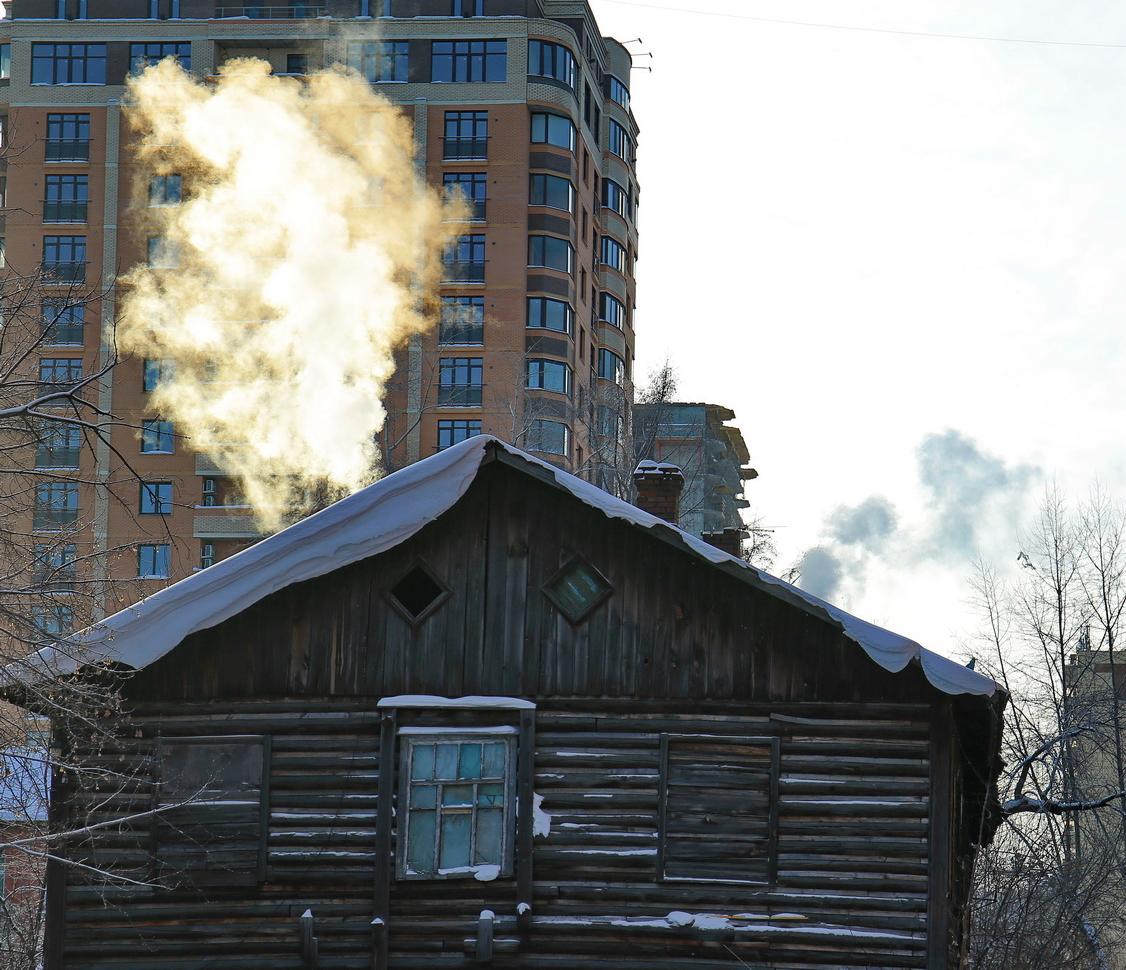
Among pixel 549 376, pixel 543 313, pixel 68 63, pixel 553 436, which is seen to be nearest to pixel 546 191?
pixel 543 313

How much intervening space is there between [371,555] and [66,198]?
5901 cm

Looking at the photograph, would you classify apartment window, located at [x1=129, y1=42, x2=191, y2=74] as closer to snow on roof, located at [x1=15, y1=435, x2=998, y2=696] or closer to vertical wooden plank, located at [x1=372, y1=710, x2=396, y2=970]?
snow on roof, located at [x1=15, y1=435, x2=998, y2=696]

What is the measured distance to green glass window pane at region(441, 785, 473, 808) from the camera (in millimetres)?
15641

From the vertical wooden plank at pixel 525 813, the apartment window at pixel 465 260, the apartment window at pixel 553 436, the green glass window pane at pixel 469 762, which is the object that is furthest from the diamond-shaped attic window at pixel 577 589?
the apartment window at pixel 465 260

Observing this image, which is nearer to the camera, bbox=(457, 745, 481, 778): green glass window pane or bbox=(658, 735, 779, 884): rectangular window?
bbox=(658, 735, 779, 884): rectangular window

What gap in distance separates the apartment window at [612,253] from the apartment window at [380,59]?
12.5 meters

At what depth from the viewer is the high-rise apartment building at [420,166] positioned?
67.4m

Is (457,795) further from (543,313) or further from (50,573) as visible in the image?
(543,313)

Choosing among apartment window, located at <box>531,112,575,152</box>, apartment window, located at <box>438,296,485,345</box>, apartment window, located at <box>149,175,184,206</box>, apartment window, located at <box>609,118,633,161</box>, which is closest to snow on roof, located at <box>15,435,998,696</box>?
apartment window, located at <box>438,296,485,345</box>

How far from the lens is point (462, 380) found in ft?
223

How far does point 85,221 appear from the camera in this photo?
227 feet

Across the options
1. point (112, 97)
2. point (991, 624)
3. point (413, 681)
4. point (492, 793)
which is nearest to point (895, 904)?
point (492, 793)

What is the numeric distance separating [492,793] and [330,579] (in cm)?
262

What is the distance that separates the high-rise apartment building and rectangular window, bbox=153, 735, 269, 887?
50.1 metres
